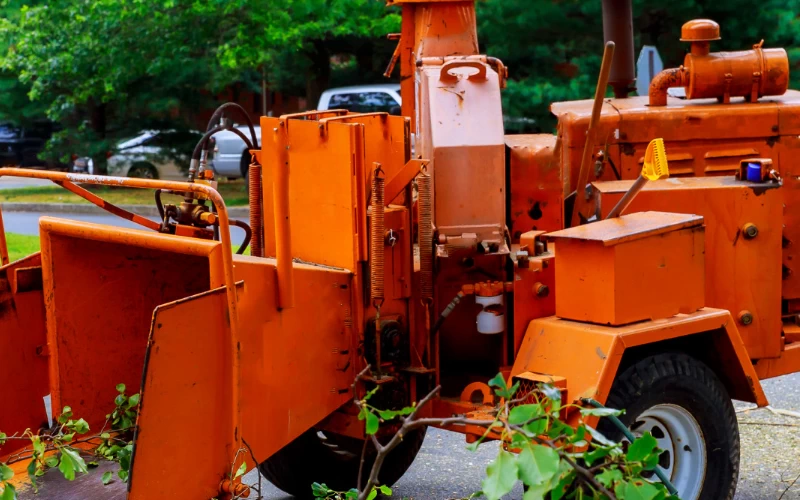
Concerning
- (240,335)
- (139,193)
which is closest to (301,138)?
(240,335)

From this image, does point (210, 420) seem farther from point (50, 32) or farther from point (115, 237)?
point (50, 32)

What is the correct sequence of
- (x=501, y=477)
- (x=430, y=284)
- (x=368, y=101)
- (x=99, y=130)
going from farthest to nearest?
(x=99, y=130)
(x=368, y=101)
(x=430, y=284)
(x=501, y=477)

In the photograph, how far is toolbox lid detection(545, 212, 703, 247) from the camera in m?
4.57

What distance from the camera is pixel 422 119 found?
522cm

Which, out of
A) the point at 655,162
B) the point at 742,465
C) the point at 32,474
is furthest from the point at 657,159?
the point at 32,474

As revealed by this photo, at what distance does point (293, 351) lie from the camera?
452 centimetres

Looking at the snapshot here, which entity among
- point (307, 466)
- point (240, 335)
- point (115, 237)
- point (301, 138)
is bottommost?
point (307, 466)

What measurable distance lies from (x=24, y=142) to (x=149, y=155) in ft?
34.5

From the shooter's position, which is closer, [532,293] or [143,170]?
[532,293]

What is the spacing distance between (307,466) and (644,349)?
1.90 m


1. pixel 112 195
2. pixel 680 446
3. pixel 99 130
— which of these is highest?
pixel 99 130

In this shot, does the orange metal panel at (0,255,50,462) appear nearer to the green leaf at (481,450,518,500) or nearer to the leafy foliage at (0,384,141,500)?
the leafy foliage at (0,384,141,500)

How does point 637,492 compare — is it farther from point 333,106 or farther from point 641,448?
point 333,106

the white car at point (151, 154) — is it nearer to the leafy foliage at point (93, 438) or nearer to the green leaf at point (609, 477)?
the leafy foliage at point (93, 438)
